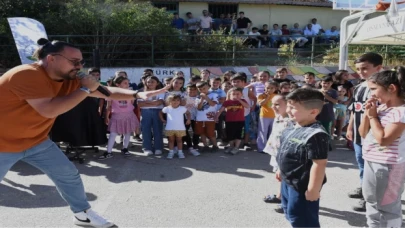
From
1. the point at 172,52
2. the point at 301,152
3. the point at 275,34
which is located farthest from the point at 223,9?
the point at 301,152

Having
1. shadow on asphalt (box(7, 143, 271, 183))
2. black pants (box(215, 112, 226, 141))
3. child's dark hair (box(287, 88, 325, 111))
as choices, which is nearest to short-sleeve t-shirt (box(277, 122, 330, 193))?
child's dark hair (box(287, 88, 325, 111))

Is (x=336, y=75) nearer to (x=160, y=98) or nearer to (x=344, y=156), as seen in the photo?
(x=344, y=156)

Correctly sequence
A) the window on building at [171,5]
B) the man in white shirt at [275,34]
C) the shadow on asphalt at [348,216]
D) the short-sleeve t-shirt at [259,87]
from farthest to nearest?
the window on building at [171,5] → the man in white shirt at [275,34] → the short-sleeve t-shirt at [259,87] → the shadow on asphalt at [348,216]

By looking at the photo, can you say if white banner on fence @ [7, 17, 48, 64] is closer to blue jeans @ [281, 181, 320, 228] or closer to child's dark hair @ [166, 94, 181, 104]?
child's dark hair @ [166, 94, 181, 104]

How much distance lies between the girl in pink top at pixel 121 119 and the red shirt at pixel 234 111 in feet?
5.27

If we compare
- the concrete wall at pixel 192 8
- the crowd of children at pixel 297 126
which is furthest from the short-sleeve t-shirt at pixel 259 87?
the concrete wall at pixel 192 8

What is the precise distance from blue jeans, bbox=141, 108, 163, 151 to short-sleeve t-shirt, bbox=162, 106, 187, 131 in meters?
0.30

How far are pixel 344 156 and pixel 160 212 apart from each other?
3696 mm

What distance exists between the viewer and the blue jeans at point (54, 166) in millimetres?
3285

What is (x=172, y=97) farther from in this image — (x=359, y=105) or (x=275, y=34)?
(x=275, y=34)

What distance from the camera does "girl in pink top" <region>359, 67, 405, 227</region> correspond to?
9.74 ft

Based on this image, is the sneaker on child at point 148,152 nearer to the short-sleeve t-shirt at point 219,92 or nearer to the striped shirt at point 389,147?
the short-sleeve t-shirt at point 219,92

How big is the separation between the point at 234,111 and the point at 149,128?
59.5 inches

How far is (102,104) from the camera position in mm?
6727
